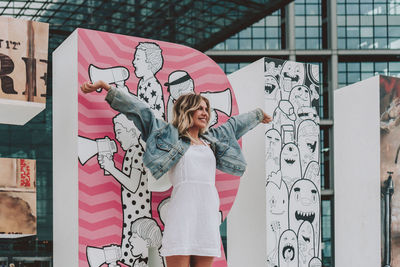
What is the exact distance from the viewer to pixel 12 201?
215 inches

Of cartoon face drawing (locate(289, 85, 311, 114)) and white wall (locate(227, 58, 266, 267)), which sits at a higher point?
cartoon face drawing (locate(289, 85, 311, 114))

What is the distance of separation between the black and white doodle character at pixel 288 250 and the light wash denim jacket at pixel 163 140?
175 centimetres

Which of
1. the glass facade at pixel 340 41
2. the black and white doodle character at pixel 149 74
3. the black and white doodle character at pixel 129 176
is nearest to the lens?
the black and white doodle character at pixel 129 176

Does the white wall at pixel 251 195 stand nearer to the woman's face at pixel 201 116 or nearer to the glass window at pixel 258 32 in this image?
the woman's face at pixel 201 116

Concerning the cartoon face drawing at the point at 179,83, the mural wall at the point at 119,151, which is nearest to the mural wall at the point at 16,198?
the mural wall at the point at 119,151

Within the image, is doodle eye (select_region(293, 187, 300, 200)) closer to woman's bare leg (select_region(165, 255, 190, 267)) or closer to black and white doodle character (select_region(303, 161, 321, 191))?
black and white doodle character (select_region(303, 161, 321, 191))

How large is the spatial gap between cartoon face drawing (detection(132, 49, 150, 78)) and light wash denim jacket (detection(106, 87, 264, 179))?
26.2 inches

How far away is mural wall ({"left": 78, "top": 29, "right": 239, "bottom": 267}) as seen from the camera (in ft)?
17.8

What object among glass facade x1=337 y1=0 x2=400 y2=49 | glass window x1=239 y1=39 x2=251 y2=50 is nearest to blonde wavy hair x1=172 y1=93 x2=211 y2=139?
glass window x1=239 y1=39 x2=251 y2=50

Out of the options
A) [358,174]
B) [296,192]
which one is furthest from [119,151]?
[358,174]

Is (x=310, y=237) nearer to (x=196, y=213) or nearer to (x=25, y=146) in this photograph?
(x=196, y=213)

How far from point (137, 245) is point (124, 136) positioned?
1.06 m

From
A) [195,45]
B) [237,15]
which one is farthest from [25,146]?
[237,15]

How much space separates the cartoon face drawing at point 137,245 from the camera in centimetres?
562
